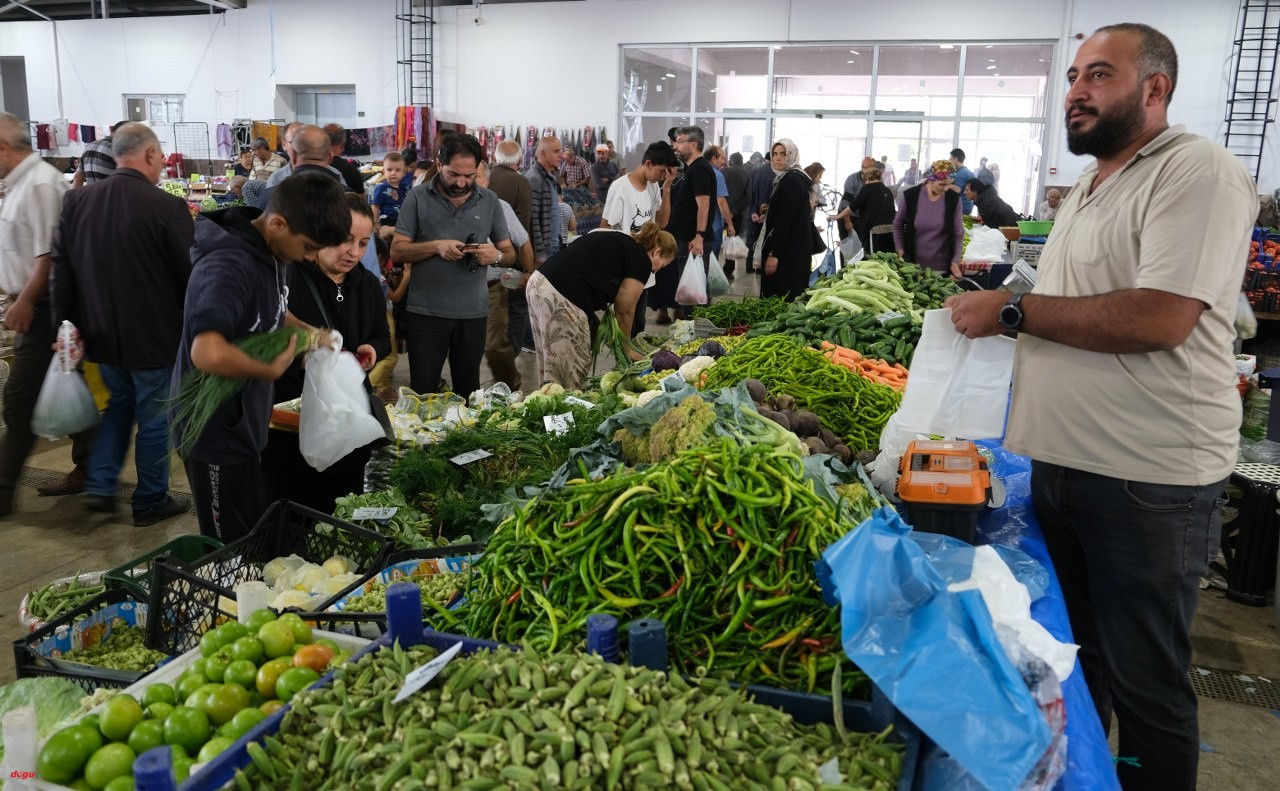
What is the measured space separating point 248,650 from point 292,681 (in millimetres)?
182

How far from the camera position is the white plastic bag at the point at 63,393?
4.31 m

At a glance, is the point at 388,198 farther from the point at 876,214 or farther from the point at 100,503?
the point at 876,214

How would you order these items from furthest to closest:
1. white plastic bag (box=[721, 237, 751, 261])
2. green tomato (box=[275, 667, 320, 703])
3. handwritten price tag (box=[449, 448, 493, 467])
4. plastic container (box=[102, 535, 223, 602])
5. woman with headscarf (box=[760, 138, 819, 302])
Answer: white plastic bag (box=[721, 237, 751, 261]) → woman with headscarf (box=[760, 138, 819, 302]) → handwritten price tag (box=[449, 448, 493, 467]) → plastic container (box=[102, 535, 223, 602]) → green tomato (box=[275, 667, 320, 703])

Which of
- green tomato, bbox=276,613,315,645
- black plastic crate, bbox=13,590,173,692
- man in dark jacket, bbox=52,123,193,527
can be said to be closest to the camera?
green tomato, bbox=276,613,315,645

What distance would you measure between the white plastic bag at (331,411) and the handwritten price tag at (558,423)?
0.93 metres

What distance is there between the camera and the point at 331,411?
3047 millimetres

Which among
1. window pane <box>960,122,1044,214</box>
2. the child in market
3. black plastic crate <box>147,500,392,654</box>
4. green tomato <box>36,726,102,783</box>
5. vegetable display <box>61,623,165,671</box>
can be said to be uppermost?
window pane <box>960,122,1044,214</box>

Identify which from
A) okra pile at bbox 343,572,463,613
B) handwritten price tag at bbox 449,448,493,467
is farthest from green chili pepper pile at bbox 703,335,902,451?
okra pile at bbox 343,572,463,613

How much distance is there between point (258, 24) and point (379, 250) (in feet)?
49.6

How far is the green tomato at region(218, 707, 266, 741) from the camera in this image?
1635 mm

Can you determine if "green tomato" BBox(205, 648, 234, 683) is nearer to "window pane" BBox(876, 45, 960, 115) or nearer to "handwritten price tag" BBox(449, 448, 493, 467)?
"handwritten price tag" BBox(449, 448, 493, 467)

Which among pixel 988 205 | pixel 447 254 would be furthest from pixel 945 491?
pixel 988 205

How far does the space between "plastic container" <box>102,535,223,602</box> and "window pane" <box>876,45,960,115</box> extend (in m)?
15.3

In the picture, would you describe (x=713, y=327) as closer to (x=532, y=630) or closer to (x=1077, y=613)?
(x=1077, y=613)
